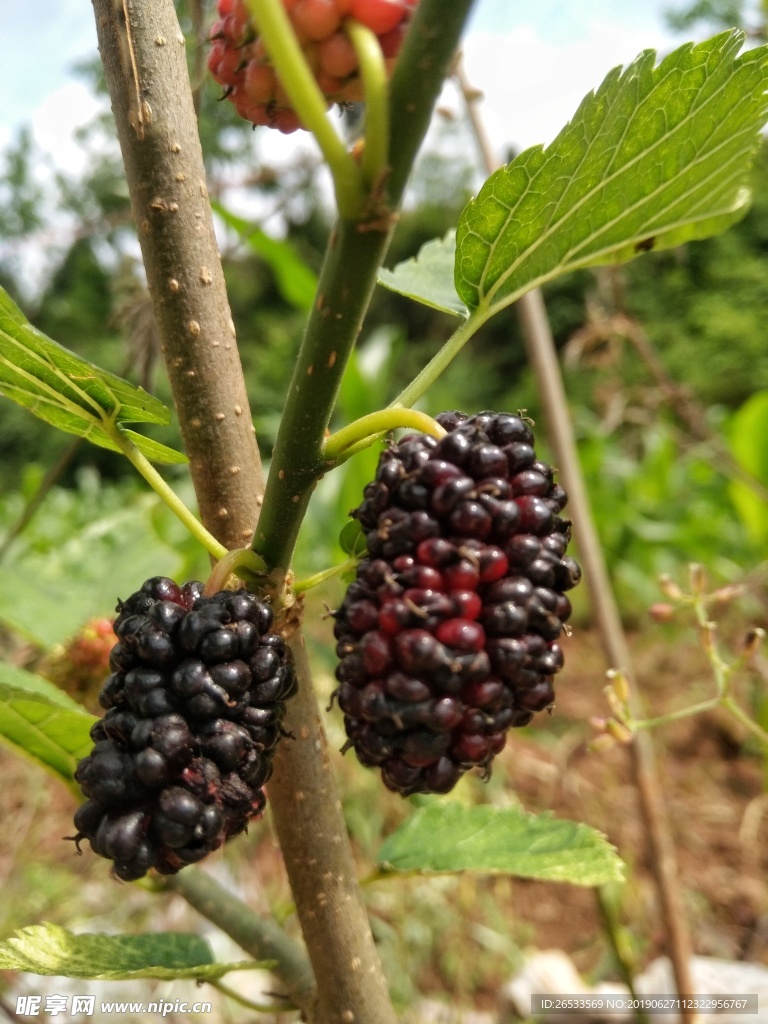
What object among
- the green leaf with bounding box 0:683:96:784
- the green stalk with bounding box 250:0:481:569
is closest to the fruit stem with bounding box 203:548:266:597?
the green stalk with bounding box 250:0:481:569

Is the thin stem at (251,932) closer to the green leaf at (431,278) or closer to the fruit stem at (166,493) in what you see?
the fruit stem at (166,493)

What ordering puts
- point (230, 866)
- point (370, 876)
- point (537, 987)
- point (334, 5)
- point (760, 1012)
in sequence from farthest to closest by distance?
point (230, 866)
point (537, 987)
point (760, 1012)
point (370, 876)
point (334, 5)


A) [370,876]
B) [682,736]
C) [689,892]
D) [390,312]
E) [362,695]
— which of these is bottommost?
[689,892]

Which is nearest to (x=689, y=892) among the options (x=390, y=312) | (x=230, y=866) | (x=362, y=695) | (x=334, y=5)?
(x=230, y=866)

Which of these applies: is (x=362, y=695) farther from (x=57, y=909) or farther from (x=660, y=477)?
(x=660, y=477)

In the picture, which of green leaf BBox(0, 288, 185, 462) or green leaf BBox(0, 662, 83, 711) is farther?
green leaf BBox(0, 662, 83, 711)

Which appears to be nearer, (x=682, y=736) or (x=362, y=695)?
(x=362, y=695)

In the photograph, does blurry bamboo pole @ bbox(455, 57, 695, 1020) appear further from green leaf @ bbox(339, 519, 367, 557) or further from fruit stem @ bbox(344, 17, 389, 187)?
fruit stem @ bbox(344, 17, 389, 187)

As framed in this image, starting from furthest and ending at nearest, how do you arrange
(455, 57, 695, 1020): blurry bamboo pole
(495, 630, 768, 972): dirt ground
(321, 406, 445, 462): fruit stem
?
(495, 630, 768, 972): dirt ground → (455, 57, 695, 1020): blurry bamboo pole → (321, 406, 445, 462): fruit stem
